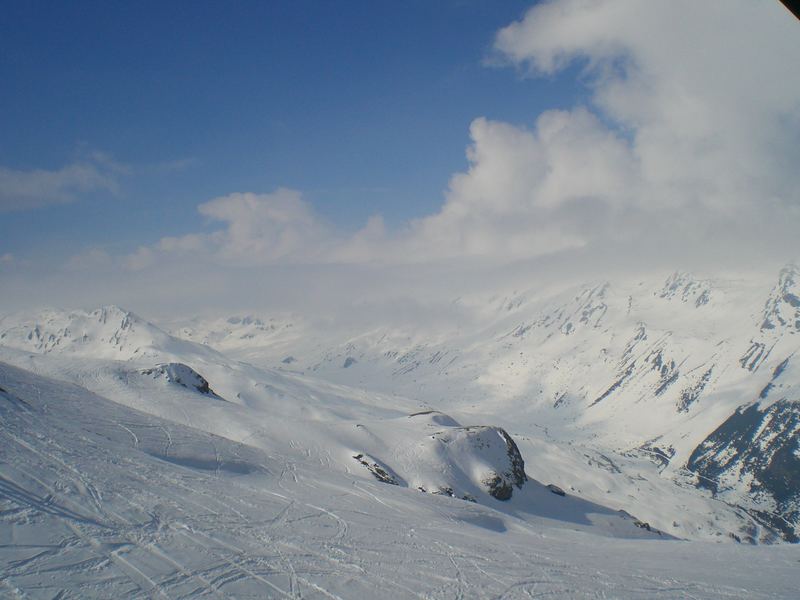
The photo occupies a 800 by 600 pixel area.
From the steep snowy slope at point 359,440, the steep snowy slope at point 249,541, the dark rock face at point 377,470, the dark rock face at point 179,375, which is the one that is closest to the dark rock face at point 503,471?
the steep snowy slope at point 359,440

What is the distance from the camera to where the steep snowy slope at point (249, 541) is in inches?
433

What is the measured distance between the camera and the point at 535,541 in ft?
73.2

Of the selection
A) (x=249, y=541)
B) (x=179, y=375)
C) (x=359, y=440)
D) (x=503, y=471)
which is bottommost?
(x=503, y=471)

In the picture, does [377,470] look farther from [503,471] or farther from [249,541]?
[249,541]

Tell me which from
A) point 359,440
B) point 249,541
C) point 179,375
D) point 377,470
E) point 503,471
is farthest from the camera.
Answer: point 179,375

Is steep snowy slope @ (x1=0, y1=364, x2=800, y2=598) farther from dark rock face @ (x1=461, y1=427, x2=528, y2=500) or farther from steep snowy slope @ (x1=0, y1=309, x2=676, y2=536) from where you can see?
dark rock face @ (x1=461, y1=427, x2=528, y2=500)

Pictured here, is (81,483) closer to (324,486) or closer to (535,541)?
(324,486)

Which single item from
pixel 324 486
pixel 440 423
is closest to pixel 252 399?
pixel 440 423

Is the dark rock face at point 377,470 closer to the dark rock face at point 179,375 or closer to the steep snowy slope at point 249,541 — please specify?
the steep snowy slope at point 249,541

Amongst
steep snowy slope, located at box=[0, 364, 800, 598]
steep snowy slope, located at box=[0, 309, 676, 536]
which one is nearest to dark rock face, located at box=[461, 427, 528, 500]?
steep snowy slope, located at box=[0, 309, 676, 536]

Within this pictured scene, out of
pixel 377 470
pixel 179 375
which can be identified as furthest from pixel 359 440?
pixel 179 375

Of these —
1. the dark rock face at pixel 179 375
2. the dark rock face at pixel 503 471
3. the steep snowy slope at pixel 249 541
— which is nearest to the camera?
the steep snowy slope at pixel 249 541

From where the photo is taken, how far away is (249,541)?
13602 mm

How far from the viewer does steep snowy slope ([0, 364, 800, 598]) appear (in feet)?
36.1
